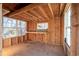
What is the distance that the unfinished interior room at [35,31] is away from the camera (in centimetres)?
514

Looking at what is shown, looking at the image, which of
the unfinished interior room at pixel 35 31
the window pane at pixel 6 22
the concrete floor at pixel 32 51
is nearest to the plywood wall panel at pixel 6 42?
the unfinished interior room at pixel 35 31

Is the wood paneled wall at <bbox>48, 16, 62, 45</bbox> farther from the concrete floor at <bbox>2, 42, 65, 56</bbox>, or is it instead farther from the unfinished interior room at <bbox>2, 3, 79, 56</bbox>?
the concrete floor at <bbox>2, 42, 65, 56</bbox>

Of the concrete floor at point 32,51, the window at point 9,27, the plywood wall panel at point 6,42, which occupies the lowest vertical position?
the concrete floor at point 32,51

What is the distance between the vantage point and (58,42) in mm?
8156

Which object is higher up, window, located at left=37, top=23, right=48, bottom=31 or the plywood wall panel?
window, located at left=37, top=23, right=48, bottom=31

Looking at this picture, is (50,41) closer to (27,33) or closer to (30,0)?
(27,33)

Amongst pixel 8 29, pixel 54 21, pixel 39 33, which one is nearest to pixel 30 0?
pixel 8 29

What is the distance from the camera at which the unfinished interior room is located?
5.14 m

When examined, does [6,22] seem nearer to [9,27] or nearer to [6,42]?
[9,27]

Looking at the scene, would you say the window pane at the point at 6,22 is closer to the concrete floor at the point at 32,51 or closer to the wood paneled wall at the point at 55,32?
the concrete floor at the point at 32,51

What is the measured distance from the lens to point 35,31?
10.4 m

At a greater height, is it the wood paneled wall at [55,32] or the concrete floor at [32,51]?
the wood paneled wall at [55,32]

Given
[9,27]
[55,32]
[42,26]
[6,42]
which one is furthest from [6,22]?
[42,26]

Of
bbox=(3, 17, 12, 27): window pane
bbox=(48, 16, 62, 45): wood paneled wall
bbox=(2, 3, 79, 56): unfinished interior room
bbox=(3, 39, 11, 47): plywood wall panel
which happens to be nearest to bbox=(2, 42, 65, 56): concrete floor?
bbox=(2, 3, 79, 56): unfinished interior room
